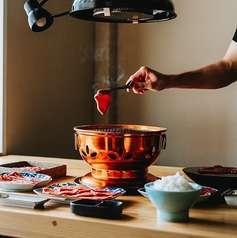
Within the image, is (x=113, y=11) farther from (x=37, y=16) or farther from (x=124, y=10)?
(x=37, y=16)

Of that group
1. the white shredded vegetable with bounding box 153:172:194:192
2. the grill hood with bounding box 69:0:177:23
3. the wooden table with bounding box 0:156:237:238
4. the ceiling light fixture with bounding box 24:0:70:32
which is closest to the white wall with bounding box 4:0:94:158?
the ceiling light fixture with bounding box 24:0:70:32

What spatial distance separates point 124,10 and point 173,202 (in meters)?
0.64

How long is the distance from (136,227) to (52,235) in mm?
242

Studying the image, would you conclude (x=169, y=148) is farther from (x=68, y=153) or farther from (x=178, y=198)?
(x=178, y=198)

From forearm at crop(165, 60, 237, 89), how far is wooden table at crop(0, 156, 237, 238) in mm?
866

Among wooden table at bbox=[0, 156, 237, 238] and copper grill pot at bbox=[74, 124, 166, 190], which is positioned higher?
copper grill pot at bbox=[74, 124, 166, 190]

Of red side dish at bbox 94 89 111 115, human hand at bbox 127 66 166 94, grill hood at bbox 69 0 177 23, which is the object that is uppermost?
grill hood at bbox 69 0 177 23

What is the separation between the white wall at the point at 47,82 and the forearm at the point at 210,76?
1069mm

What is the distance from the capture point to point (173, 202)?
3.65ft

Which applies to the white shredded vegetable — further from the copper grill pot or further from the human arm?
the human arm

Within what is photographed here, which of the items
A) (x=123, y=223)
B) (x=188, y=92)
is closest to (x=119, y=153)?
(x=123, y=223)

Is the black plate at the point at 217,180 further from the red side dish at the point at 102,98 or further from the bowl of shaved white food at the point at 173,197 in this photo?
the red side dish at the point at 102,98

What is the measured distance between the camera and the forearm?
82.6 inches

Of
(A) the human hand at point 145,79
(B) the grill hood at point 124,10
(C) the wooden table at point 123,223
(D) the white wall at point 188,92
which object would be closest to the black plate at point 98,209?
(C) the wooden table at point 123,223
